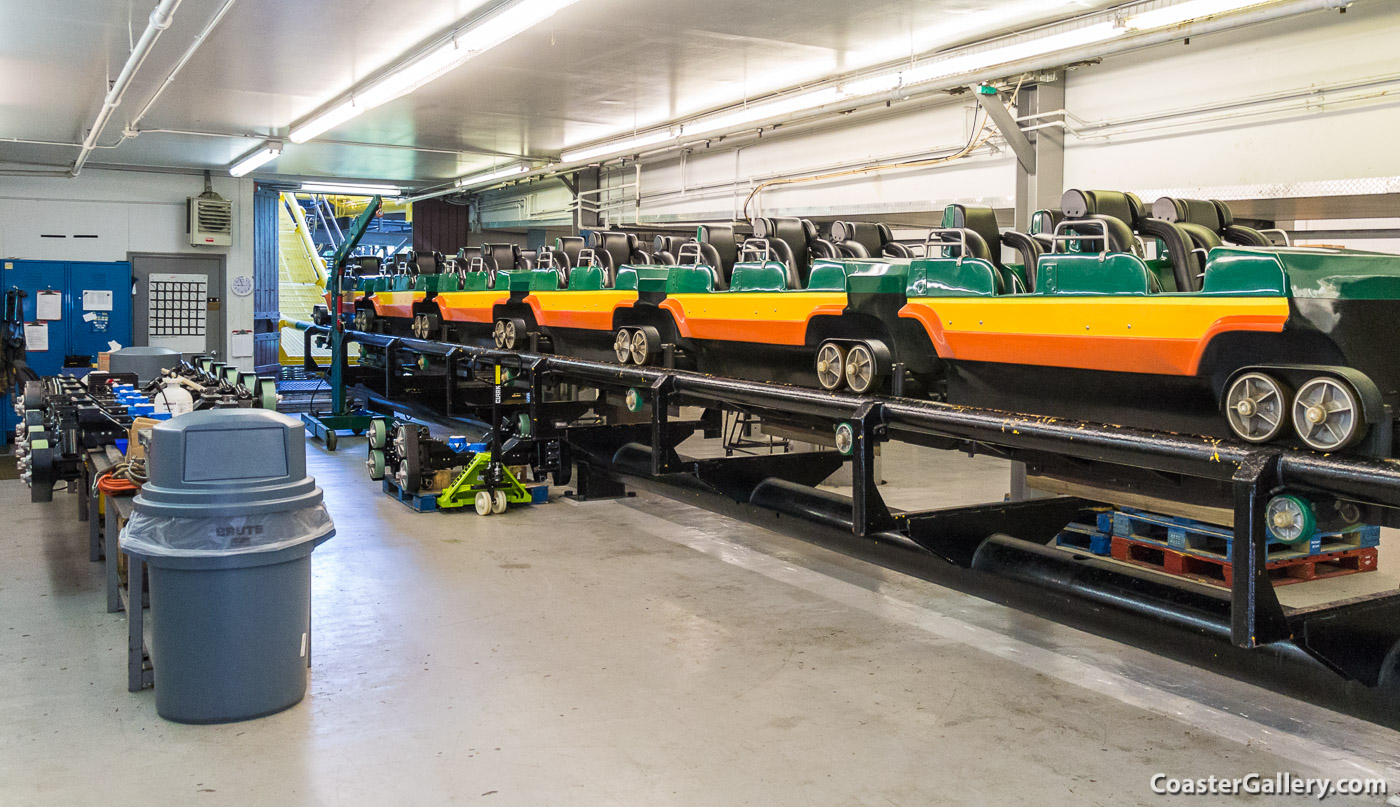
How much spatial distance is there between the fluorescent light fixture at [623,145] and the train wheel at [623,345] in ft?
14.7

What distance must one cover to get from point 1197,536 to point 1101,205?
2551 millimetres

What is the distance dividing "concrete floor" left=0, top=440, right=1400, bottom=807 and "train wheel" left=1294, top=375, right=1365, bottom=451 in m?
1.19

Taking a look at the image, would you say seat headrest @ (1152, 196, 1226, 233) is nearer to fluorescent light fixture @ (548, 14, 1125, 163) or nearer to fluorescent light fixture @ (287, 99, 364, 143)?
fluorescent light fixture @ (548, 14, 1125, 163)

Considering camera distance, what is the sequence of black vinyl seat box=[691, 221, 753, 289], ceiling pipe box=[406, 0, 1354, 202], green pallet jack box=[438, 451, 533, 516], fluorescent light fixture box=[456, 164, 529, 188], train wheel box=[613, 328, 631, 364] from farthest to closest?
fluorescent light fixture box=[456, 164, 529, 188] → green pallet jack box=[438, 451, 533, 516] → train wheel box=[613, 328, 631, 364] → black vinyl seat box=[691, 221, 753, 289] → ceiling pipe box=[406, 0, 1354, 202]

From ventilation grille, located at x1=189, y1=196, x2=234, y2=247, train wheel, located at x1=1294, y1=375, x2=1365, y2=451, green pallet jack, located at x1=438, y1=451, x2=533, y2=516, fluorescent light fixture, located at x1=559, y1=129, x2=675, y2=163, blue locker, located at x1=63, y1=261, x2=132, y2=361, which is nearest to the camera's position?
train wheel, located at x1=1294, y1=375, x2=1365, y2=451

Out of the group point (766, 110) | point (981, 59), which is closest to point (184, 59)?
point (766, 110)

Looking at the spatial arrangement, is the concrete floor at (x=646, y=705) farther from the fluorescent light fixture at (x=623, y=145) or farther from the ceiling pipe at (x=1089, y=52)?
the fluorescent light fixture at (x=623, y=145)

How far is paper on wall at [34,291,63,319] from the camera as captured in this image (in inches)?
436

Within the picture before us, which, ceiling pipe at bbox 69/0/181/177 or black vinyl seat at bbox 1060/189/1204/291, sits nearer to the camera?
black vinyl seat at bbox 1060/189/1204/291

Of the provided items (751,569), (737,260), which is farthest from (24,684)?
(737,260)

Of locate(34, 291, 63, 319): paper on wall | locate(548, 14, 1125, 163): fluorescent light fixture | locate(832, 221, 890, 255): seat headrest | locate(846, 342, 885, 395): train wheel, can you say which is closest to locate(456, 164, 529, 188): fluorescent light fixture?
locate(548, 14, 1125, 163): fluorescent light fixture

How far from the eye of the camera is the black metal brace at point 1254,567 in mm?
2945

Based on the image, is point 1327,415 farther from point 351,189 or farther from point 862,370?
point 351,189

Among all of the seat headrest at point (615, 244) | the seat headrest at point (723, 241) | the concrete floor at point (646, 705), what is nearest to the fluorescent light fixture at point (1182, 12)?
the seat headrest at point (723, 241)
